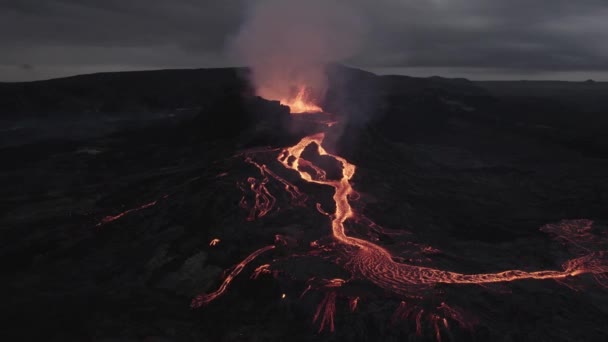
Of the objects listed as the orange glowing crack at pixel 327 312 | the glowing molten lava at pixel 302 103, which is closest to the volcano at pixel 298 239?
the orange glowing crack at pixel 327 312

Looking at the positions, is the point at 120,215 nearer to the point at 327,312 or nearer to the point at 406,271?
Answer: the point at 327,312

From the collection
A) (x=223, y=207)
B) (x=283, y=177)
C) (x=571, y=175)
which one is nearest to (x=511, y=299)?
(x=223, y=207)

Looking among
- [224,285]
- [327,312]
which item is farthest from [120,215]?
[327,312]

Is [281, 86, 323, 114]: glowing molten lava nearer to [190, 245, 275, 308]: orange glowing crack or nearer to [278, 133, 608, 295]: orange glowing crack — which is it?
[278, 133, 608, 295]: orange glowing crack

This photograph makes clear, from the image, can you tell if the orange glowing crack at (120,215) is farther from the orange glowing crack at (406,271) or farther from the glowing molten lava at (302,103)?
the glowing molten lava at (302,103)

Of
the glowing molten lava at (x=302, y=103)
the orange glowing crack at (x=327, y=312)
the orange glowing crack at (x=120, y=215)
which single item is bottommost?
the orange glowing crack at (x=327, y=312)

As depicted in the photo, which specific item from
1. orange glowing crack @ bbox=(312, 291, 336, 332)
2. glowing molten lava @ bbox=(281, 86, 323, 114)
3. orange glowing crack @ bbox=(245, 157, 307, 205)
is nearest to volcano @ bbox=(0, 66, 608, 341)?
orange glowing crack @ bbox=(312, 291, 336, 332)
